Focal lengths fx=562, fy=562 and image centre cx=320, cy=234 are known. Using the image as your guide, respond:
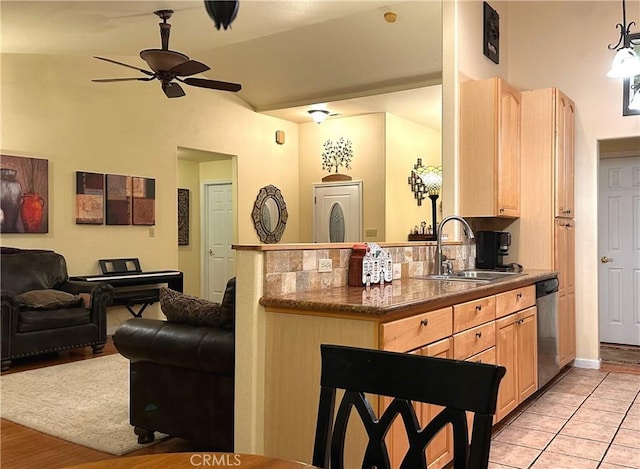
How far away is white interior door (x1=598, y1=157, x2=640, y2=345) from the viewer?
583 centimetres

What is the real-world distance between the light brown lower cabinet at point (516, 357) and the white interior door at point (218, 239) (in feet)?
17.6

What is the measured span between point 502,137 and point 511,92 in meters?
0.47

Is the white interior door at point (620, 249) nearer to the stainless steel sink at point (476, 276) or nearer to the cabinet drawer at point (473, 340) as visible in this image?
the stainless steel sink at point (476, 276)

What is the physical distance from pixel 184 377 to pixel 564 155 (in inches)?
145

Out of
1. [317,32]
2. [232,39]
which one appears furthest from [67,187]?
[317,32]

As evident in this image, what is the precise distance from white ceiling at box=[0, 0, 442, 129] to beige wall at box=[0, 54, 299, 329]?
0.88 feet

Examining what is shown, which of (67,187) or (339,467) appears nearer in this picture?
(339,467)

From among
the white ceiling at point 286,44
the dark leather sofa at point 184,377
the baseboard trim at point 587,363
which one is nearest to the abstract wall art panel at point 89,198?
the white ceiling at point 286,44

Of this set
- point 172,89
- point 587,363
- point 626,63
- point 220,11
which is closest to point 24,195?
point 172,89

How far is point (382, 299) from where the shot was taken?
241 cm

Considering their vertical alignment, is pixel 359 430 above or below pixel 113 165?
below

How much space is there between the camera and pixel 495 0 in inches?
204

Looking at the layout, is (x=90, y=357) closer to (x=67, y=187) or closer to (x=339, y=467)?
(x=67, y=187)

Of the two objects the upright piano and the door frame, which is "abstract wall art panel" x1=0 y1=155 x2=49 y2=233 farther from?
the door frame
